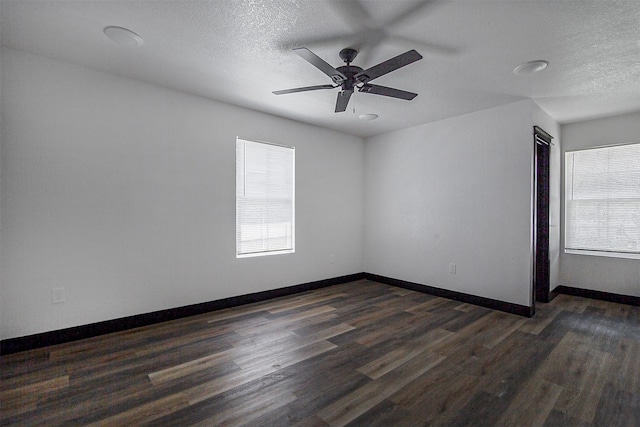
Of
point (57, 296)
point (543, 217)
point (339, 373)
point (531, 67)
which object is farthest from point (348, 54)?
point (543, 217)

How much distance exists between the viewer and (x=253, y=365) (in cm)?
237

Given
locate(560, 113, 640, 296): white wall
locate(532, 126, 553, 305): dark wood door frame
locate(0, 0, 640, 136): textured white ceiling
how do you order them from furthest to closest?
locate(532, 126, 553, 305): dark wood door frame
locate(560, 113, 640, 296): white wall
locate(0, 0, 640, 136): textured white ceiling

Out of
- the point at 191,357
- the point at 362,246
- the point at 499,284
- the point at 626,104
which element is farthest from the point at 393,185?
the point at 191,357

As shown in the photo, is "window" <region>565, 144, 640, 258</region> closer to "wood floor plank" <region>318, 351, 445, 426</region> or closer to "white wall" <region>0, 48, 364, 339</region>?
"wood floor plank" <region>318, 351, 445, 426</region>

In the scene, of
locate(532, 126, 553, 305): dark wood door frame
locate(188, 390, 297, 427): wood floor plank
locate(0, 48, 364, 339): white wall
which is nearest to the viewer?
locate(188, 390, 297, 427): wood floor plank

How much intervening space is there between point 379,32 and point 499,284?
326cm

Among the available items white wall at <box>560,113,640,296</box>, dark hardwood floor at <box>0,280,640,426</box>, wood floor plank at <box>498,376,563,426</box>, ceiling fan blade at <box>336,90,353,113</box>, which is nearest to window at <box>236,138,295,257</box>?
dark hardwood floor at <box>0,280,640,426</box>

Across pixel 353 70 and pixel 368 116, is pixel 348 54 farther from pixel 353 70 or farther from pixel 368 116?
pixel 368 116

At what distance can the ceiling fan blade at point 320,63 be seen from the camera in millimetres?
2023

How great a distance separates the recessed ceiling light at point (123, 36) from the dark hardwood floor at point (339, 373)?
2512 millimetres

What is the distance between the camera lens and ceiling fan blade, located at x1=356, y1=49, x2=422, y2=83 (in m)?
2.04

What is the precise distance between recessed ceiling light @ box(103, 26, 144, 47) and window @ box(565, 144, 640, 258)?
18.2 ft

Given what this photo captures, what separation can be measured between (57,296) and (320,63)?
3012 millimetres

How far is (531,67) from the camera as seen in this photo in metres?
2.66
